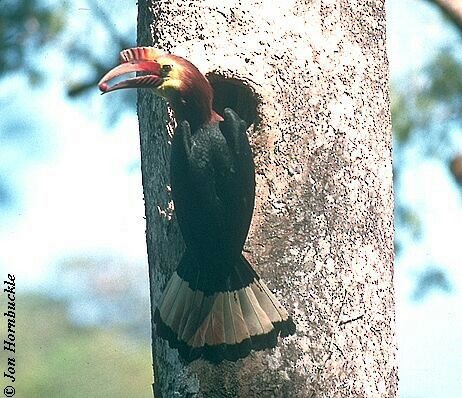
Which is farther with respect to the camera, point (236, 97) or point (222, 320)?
point (236, 97)

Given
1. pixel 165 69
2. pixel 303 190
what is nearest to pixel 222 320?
pixel 303 190

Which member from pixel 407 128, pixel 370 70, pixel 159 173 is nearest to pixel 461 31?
pixel 407 128

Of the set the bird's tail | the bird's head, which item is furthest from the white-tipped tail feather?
the bird's head

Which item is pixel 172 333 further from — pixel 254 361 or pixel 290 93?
pixel 290 93

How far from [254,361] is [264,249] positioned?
13cm

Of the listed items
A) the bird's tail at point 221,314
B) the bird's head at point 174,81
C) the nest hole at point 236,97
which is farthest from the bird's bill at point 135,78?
the bird's tail at point 221,314

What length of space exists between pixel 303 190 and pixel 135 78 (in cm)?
25

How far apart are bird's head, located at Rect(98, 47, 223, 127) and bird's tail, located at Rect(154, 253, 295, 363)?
0.55ft

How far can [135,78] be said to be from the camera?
91cm

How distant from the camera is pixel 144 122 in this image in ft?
3.64

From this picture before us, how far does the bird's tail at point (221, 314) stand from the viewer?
0.96m

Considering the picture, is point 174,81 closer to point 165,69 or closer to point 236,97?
point 165,69

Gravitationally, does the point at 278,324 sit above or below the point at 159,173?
below

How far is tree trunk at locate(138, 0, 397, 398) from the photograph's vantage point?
3.28 ft
